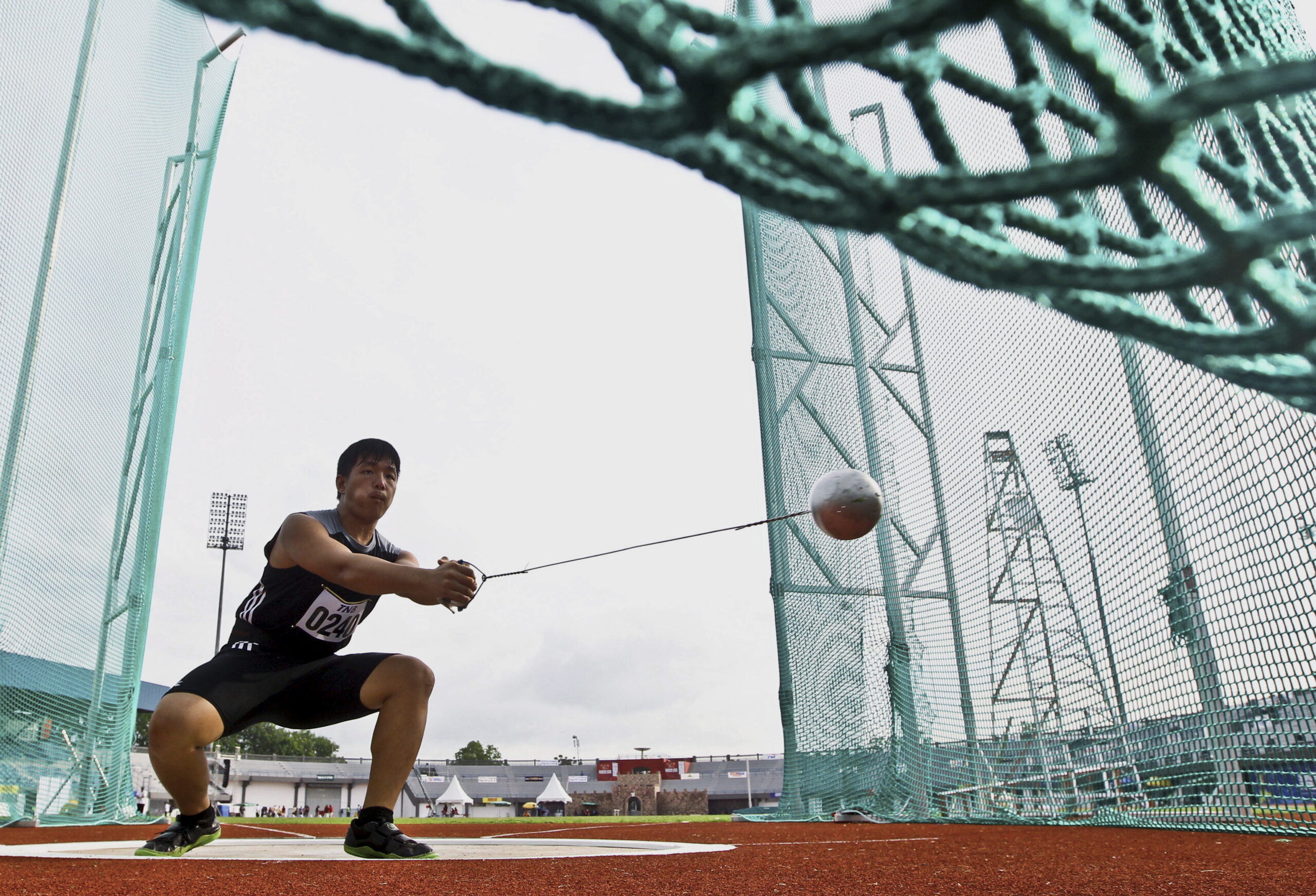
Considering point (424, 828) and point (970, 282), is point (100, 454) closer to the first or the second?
point (424, 828)

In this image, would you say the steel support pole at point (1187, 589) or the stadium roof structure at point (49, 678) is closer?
the steel support pole at point (1187, 589)

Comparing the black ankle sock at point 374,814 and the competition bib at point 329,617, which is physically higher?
the competition bib at point 329,617

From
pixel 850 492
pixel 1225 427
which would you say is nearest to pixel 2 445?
pixel 850 492

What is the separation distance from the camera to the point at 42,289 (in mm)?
6570

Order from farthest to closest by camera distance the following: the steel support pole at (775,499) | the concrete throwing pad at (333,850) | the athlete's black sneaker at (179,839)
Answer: the steel support pole at (775,499)
the concrete throwing pad at (333,850)
the athlete's black sneaker at (179,839)

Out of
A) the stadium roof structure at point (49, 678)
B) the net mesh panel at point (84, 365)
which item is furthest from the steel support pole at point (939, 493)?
the stadium roof structure at point (49, 678)

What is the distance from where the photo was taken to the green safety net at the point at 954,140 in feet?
2.71

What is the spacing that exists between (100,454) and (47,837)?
10.4 ft

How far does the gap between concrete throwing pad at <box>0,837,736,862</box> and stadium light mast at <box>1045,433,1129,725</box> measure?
7.75 ft

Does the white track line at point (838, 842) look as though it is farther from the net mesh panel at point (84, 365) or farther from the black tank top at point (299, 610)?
the net mesh panel at point (84, 365)

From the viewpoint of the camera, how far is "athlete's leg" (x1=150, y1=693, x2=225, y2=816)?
8.48ft

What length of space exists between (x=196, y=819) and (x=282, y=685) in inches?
22.3

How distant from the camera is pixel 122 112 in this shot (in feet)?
24.4

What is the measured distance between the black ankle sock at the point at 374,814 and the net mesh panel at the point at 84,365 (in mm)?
5371
